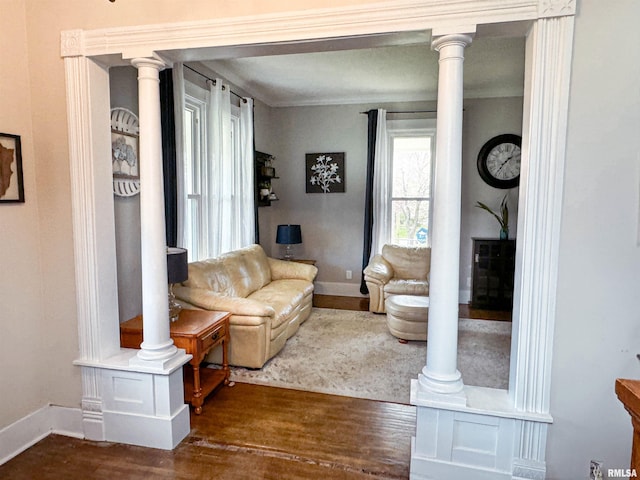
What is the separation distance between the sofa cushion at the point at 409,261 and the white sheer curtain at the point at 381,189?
362mm

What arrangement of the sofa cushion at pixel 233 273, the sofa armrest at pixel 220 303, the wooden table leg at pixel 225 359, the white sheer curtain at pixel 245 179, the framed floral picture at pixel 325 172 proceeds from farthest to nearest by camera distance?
the framed floral picture at pixel 325 172
the white sheer curtain at pixel 245 179
the sofa cushion at pixel 233 273
the sofa armrest at pixel 220 303
the wooden table leg at pixel 225 359

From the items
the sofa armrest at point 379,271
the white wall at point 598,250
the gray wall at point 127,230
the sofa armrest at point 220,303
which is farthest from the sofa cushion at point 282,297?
the white wall at point 598,250

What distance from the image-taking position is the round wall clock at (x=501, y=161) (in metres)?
5.29

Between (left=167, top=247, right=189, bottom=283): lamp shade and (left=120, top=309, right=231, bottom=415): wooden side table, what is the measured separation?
0.32 metres

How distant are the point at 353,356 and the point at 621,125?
2.69m

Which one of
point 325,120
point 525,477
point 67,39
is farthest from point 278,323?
point 325,120

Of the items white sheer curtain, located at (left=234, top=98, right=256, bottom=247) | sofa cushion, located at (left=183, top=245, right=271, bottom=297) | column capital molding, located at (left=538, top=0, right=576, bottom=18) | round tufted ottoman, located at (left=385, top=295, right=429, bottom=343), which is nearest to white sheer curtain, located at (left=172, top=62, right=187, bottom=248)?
sofa cushion, located at (left=183, top=245, right=271, bottom=297)

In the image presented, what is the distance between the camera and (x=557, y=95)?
67.3 inches

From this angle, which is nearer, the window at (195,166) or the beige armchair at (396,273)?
the window at (195,166)

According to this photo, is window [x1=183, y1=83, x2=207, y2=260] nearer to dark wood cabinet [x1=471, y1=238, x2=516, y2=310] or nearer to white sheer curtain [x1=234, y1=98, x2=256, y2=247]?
white sheer curtain [x1=234, y1=98, x2=256, y2=247]

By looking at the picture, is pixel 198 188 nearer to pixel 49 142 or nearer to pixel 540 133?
pixel 49 142

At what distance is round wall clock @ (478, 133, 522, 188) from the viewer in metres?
5.29

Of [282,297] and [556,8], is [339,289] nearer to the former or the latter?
[282,297]

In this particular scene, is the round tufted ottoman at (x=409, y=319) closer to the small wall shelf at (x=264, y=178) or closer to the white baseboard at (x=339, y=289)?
the white baseboard at (x=339, y=289)
